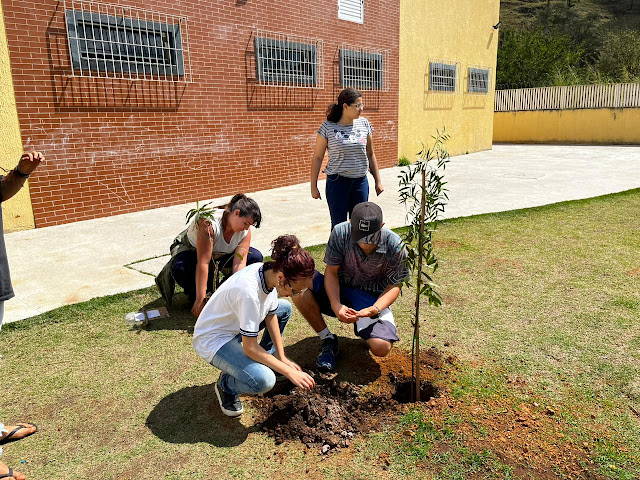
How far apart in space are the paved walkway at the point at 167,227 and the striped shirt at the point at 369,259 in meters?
2.42

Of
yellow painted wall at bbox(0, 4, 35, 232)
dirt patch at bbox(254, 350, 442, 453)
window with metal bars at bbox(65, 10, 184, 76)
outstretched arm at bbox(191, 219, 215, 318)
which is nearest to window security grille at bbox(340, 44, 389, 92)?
window with metal bars at bbox(65, 10, 184, 76)

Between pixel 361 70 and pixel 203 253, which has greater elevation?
pixel 361 70

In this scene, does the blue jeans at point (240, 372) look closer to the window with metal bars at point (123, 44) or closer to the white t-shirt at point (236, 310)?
the white t-shirt at point (236, 310)

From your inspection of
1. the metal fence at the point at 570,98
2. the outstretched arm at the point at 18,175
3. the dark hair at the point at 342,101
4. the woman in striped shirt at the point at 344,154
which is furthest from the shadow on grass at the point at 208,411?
the metal fence at the point at 570,98

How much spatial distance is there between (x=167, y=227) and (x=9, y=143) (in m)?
2.27

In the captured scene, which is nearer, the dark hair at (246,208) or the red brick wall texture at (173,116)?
the dark hair at (246,208)

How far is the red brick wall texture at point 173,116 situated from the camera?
7023 mm

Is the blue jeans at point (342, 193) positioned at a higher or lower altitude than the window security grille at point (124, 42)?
lower

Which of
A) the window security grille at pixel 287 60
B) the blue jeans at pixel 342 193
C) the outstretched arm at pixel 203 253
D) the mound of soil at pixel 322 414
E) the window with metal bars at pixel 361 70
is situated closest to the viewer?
the mound of soil at pixel 322 414

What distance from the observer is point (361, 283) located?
3459 millimetres

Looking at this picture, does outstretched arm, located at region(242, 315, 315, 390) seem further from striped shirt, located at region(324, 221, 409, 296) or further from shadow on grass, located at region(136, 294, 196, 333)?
shadow on grass, located at region(136, 294, 196, 333)

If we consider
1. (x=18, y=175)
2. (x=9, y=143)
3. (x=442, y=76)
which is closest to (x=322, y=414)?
(x=18, y=175)

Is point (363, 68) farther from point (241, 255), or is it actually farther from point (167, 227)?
point (241, 255)

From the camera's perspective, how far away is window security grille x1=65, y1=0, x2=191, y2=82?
723 centimetres
